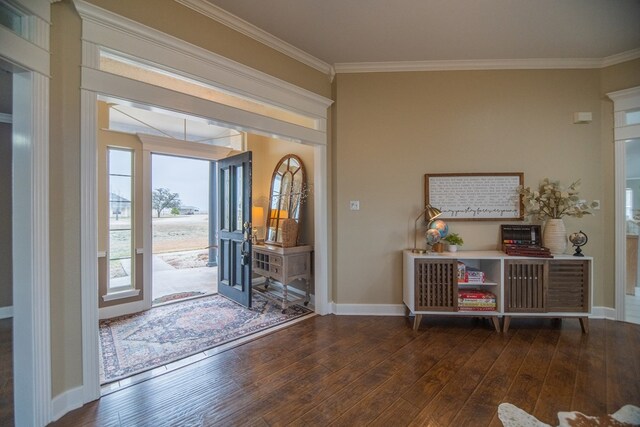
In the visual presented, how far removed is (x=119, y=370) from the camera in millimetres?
2105

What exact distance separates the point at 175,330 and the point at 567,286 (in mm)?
4078

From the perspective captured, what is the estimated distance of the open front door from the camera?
3381 mm

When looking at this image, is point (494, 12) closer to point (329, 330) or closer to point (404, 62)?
point (404, 62)

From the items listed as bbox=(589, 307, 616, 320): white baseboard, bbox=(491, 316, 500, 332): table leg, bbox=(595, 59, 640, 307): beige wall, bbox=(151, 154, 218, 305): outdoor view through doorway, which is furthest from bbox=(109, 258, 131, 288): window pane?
bbox=(595, 59, 640, 307): beige wall

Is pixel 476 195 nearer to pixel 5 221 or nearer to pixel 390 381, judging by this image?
pixel 390 381

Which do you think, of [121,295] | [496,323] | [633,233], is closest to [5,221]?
[121,295]

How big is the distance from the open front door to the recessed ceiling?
154 cm

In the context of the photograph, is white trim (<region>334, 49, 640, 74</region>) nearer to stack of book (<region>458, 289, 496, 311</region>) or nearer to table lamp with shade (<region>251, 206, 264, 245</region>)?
table lamp with shade (<region>251, 206, 264, 245</region>)

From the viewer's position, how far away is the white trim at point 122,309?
3101 millimetres

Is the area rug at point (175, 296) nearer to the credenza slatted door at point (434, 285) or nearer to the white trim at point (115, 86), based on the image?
the white trim at point (115, 86)

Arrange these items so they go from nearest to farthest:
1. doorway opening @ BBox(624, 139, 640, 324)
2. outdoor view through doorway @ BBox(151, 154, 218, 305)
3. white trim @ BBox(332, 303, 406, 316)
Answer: white trim @ BBox(332, 303, 406, 316), doorway opening @ BBox(624, 139, 640, 324), outdoor view through doorway @ BBox(151, 154, 218, 305)

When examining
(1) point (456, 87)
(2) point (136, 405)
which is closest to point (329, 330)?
(2) point (136, 405)

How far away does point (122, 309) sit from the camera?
3.23 m

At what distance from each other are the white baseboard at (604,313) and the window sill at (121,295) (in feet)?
17.7
